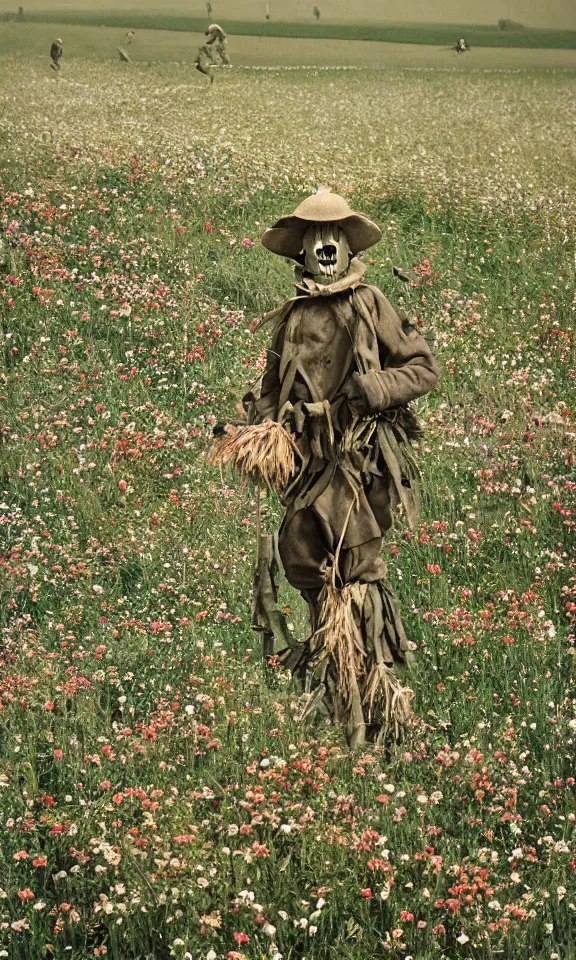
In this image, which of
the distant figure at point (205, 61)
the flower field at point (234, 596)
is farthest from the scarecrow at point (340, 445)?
the distant figure at point (205, 61)

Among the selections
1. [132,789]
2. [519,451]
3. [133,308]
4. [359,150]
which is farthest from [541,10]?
[132,789]

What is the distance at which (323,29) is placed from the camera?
69.6 ft

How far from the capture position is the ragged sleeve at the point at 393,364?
5.82 metres

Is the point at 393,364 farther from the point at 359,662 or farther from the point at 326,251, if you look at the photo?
the point at 359,662

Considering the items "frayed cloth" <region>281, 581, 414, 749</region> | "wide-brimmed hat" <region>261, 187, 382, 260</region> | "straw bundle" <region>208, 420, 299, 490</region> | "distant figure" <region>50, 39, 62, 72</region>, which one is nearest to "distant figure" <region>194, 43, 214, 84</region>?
"distant figure" <region>50, 39, 62, 72</region>

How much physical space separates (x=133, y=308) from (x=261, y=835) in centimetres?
654

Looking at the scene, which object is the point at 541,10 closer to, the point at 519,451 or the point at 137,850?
the point at 519,451

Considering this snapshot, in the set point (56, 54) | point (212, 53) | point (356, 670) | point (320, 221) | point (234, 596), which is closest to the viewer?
point (320, 221)

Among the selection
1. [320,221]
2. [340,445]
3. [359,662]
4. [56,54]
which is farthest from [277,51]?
[359,662]

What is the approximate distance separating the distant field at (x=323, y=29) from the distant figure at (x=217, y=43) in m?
0.17

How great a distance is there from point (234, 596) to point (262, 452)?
1.73m

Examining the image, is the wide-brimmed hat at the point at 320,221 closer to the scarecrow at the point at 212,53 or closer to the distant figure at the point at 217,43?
the distant figure at the point at 217,43

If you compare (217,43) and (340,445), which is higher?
(217,43)

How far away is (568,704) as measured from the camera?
6117 mm
